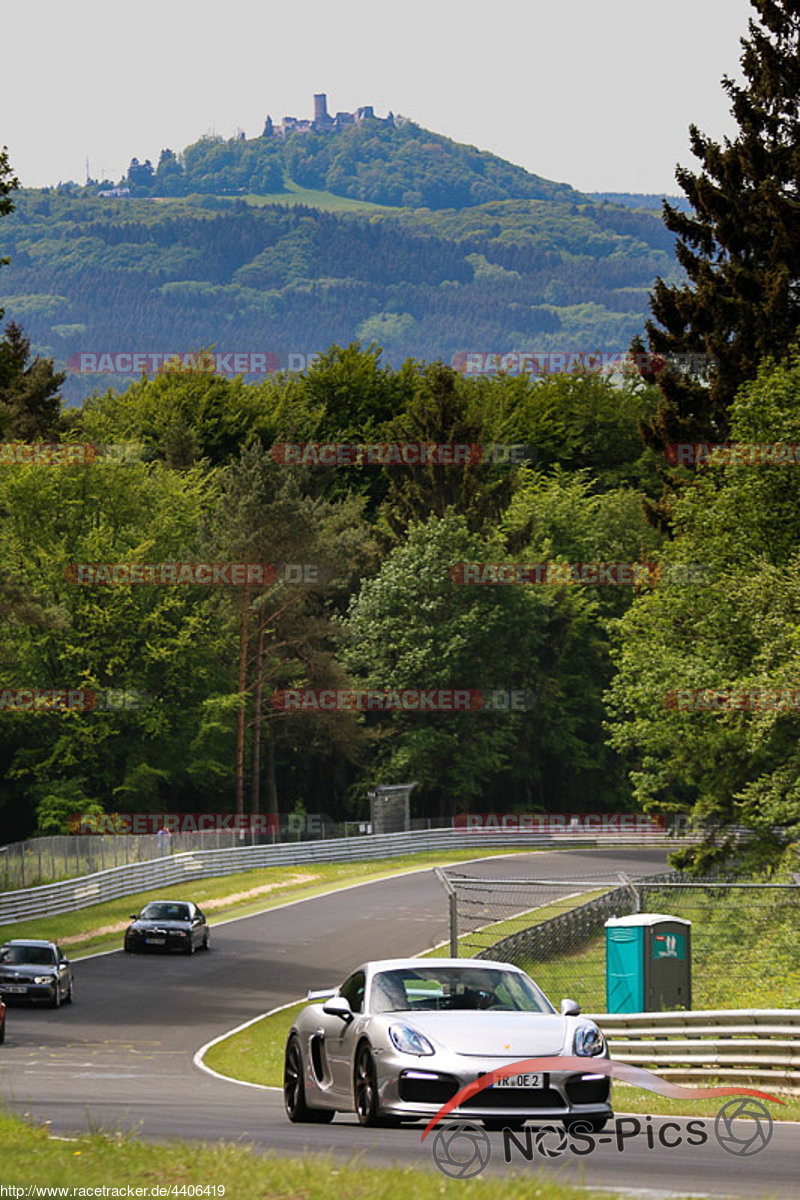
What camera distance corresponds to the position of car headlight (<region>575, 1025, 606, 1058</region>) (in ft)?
40.3

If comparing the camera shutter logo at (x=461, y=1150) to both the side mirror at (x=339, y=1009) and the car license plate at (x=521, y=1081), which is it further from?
the side mirror at (x=339, y=1009)

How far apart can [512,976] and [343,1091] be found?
1.65 meters

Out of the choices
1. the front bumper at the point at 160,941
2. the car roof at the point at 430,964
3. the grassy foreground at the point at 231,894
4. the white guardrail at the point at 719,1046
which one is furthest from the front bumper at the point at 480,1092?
the grassy foreground at the point at 231,894

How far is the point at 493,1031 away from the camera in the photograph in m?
12.3

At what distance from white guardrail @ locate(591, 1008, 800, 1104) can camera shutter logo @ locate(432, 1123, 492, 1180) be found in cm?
513

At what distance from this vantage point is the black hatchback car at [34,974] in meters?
32.5

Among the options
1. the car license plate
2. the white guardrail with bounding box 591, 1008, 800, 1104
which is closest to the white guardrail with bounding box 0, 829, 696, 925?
the white guardrail with bounding box 591, 1008, 800, 1104

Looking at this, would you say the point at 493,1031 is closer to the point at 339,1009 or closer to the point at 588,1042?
the point at 588,1042

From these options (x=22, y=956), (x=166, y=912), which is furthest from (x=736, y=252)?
(x=22, y=956)

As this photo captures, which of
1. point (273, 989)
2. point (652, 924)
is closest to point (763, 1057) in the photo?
point (652, 924)

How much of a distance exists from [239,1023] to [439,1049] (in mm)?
20340

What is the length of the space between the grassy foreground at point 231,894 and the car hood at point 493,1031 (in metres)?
34.3

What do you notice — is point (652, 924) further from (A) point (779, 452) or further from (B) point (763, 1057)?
(A) point (779, 452)

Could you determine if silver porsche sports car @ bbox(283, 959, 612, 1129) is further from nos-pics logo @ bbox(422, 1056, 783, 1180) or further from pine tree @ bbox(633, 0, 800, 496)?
pine tree @ bbox(633, 0, 800, 496)
